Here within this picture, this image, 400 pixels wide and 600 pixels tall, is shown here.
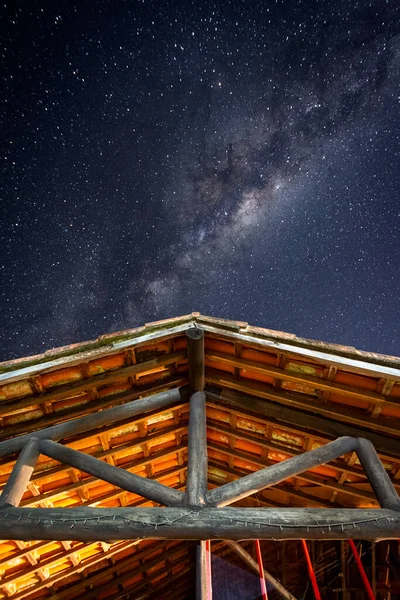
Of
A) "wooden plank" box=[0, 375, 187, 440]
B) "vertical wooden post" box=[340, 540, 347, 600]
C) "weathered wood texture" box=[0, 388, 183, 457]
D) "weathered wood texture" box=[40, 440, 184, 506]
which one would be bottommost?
"vertical wooden post" box=[340, 540, 347, 600]

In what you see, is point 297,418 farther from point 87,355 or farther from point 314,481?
point 87,355

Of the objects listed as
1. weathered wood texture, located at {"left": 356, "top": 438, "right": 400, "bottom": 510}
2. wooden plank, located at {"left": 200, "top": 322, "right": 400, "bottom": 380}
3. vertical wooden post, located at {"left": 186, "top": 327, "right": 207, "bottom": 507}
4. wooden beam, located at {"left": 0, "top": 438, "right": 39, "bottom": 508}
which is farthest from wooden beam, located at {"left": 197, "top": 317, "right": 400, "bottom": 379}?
wooden beam, located at {"left": 0, "top": 438, "right": 39, "bottom": 508}

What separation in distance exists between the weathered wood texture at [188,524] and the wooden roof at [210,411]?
112 centimetres

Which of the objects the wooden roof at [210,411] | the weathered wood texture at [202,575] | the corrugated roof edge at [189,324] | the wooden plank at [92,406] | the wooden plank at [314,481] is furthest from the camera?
the weathered wood texture at [202,575]

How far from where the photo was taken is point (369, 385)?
138 inches

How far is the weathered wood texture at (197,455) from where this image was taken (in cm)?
286

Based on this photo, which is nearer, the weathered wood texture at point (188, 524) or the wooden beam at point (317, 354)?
the weathered wood texture at point (188, 524)

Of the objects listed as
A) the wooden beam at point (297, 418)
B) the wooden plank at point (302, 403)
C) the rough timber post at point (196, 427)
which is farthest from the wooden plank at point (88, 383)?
the wooden beam at point (297, 418)

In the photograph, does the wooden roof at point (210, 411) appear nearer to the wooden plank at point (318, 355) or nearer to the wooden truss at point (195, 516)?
the wooden plank at point (318, 355)

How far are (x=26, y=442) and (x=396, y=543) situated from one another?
8.31 metres

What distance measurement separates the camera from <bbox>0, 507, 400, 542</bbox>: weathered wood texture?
2.61 metres

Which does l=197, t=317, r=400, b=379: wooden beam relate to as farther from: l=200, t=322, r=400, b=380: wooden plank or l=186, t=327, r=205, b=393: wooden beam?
l=186, t=327, r=205, b=393: wooden beam

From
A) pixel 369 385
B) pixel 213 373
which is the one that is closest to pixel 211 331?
pixel 213 373

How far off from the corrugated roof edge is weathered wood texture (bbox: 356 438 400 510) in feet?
3.53
